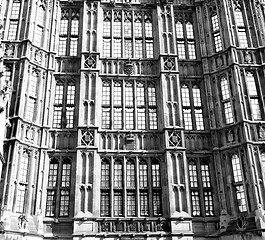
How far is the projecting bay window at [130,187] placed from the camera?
21297 mm

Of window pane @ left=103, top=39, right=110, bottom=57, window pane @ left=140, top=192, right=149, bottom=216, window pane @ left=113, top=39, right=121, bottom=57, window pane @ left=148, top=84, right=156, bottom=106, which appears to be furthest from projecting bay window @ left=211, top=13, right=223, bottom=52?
window pane @ left=140, top=192, right=149, bottom=216

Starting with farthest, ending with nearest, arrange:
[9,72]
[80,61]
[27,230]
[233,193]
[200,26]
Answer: [200,26] → [80,61] → [9,72] → [233,193] → [27,230]

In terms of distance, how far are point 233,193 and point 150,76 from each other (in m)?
9.58

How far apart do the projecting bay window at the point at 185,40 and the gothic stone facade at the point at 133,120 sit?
0.30ft

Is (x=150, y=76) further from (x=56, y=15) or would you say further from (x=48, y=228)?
(x=48, y=228)

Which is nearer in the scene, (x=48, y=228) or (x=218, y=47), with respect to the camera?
(x=48, y=228)

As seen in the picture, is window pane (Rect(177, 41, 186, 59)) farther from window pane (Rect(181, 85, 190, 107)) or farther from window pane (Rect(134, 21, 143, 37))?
window pane (Rect(134, 21, 143, 37))

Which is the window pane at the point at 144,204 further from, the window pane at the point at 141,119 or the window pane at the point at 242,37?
the window pane at the point at 242,37

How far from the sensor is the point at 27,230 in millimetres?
19281

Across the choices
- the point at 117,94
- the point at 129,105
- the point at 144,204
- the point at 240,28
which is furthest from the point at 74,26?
the point at 144,204

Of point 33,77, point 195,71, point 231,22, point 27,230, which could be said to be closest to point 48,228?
point 27,230

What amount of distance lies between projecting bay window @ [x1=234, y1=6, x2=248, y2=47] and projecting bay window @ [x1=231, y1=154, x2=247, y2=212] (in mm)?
8499

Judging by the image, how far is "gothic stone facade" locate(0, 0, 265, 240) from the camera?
807 inches

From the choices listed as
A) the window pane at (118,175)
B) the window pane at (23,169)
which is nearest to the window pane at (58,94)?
the window pane at (23,169)
